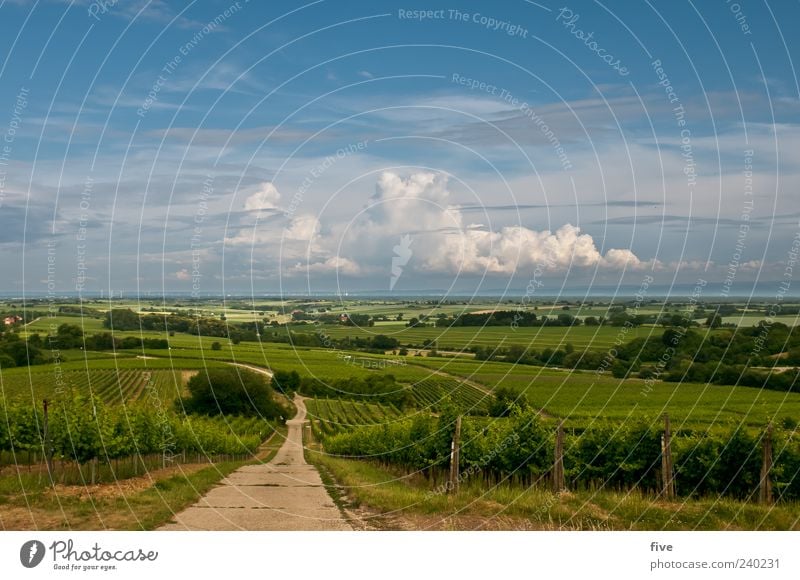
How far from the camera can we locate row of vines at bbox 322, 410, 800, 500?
22.5 meters

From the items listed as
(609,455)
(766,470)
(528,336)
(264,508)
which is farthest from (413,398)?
(766,470)

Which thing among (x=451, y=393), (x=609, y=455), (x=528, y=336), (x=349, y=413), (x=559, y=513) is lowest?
(x=349, y=413)

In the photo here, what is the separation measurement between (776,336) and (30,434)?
29798 millimetres

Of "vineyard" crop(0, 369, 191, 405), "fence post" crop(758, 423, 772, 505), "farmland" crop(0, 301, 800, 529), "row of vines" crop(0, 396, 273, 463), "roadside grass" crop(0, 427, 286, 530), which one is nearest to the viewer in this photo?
"roadside grass" crop(0, 427, 286, 530)

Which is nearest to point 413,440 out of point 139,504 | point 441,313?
point 441,313

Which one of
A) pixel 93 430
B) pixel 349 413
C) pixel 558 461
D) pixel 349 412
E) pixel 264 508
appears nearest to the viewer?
pixel 264 508

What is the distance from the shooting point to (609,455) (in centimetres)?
2611

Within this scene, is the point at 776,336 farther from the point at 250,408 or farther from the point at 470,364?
the point at 250,408

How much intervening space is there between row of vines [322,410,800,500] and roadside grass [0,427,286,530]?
7919 mm

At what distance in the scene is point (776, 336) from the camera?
1084 inches

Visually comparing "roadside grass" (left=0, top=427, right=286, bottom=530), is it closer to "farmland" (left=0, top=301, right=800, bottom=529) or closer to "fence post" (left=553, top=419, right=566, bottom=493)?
"farmland" (left=0, top=301, right=800, bottom=529)
